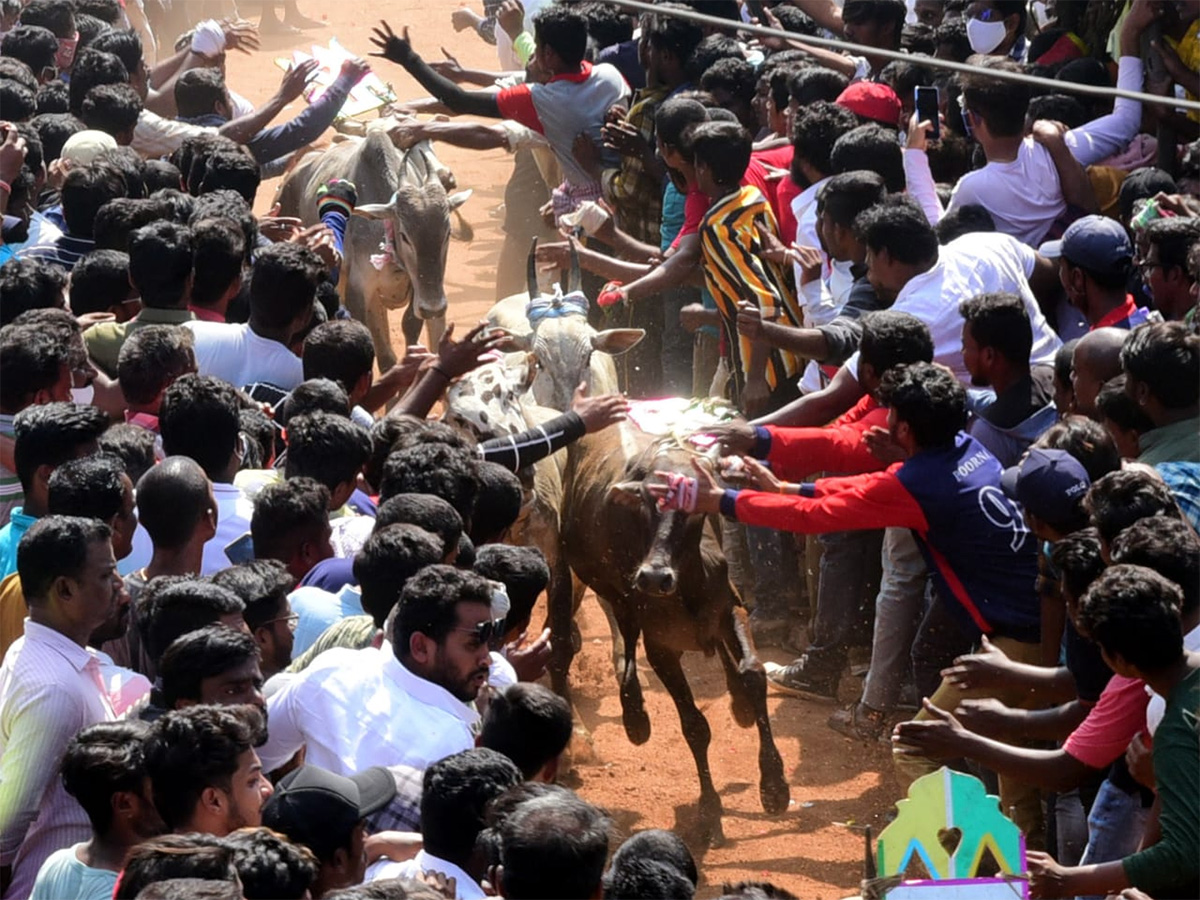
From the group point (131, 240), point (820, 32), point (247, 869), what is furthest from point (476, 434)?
point (820, 32)

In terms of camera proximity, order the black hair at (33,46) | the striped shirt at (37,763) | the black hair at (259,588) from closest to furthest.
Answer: the striped shirt at (37,763) → the black hair at (259,588) → the black hair at (33,46)

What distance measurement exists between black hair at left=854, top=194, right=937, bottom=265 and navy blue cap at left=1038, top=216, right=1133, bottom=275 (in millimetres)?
634

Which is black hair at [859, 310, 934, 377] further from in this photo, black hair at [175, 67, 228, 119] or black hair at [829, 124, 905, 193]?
black hair at [175, 67, 228, 119]

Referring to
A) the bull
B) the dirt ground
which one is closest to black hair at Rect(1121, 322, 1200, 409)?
the dirt ground

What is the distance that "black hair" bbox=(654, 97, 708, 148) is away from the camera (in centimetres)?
944

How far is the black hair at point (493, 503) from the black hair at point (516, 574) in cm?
62

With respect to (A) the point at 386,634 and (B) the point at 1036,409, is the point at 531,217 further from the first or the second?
(A) the point at 386,634

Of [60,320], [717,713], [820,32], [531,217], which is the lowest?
[717,713]

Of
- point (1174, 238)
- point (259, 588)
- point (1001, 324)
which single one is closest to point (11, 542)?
point (259, 588)

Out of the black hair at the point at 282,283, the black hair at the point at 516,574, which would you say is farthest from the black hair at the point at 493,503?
the black hair at the point at 282,283

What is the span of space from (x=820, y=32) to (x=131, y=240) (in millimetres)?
6507

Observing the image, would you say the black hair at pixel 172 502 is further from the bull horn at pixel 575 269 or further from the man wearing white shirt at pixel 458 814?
the bull horn at pixel 575 269

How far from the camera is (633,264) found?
32.8 ft

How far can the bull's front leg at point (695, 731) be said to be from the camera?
25.2ft
